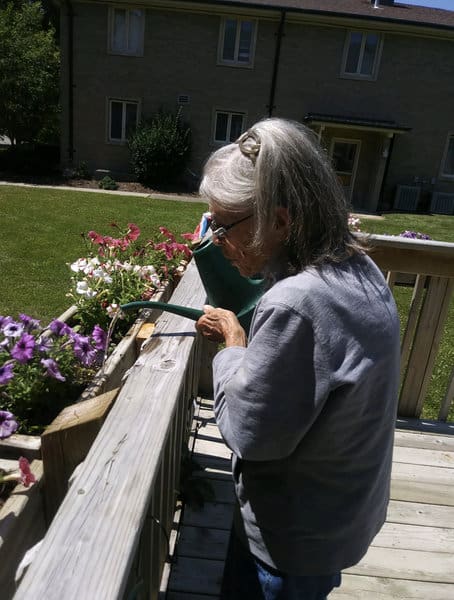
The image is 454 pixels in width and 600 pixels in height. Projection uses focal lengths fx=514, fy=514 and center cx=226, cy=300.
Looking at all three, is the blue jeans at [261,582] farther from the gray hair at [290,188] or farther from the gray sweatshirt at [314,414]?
Result: the gray hair at [290,188]

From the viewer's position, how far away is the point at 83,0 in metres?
15.1

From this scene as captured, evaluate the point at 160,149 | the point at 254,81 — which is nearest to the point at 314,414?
the point at 160,149

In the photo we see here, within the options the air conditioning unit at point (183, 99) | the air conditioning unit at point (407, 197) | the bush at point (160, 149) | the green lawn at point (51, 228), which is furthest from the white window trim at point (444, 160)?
the green lawn at point (51, 228)

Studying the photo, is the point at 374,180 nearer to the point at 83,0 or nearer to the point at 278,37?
the point at 278,37

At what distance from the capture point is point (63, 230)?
8.48 metres

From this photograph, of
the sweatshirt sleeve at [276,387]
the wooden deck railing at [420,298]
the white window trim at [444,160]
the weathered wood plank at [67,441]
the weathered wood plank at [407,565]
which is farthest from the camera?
the white window trim at [444,160]

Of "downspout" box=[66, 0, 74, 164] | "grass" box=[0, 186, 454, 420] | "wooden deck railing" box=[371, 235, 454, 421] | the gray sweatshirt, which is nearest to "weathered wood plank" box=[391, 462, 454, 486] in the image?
"wooden deck railing" box=[371, 235, 454, 421]

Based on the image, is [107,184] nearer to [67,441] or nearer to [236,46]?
[236,46]

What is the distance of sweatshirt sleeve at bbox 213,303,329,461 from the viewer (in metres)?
1.00

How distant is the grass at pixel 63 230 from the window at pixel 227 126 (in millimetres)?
4512

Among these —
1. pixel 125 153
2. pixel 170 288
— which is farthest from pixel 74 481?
pixel 125 153

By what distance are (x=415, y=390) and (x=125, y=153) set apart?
48.6 feet

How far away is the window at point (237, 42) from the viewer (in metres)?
15.6

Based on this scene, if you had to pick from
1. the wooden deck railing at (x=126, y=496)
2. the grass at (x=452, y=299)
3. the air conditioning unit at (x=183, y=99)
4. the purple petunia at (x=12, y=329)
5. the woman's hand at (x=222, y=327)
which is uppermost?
the air conditioning unit at (x=183, y=99)
